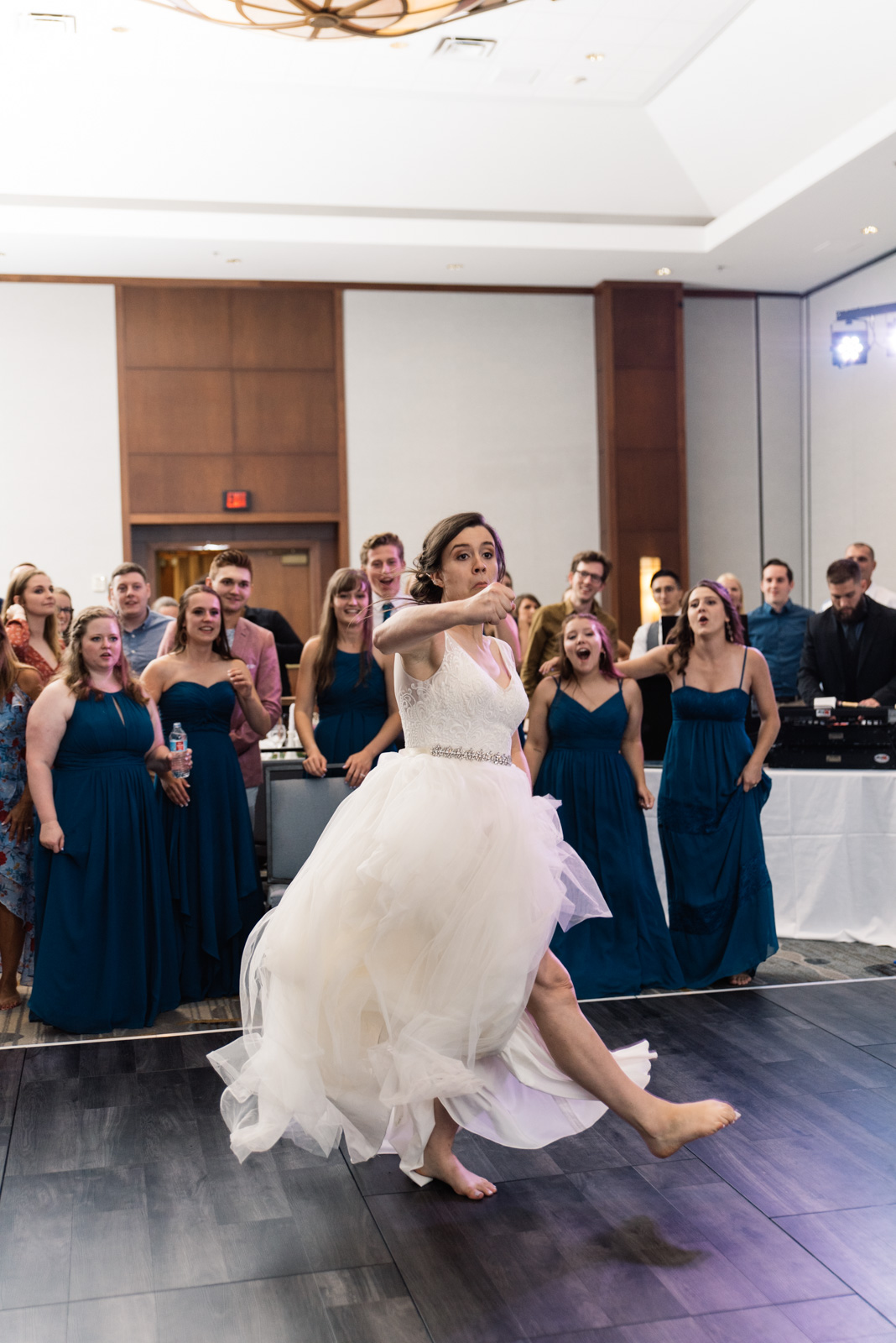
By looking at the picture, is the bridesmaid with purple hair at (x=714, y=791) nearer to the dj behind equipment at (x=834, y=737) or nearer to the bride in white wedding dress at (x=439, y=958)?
the dj behind equipment at (x=834, y=737)

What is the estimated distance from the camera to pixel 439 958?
8.08 ft

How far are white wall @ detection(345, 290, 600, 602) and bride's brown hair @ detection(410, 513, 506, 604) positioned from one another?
742 cm

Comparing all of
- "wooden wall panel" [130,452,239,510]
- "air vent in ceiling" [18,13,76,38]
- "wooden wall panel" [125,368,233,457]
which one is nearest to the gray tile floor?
"air vent in ceiling" [18,13,76,38]

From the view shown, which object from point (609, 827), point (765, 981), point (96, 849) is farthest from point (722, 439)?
point (96, 849)

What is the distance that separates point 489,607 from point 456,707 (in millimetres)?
374

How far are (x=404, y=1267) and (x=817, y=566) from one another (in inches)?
360

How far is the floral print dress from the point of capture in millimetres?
4426

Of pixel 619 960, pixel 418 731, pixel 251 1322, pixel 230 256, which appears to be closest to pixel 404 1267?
pixel 251 1322

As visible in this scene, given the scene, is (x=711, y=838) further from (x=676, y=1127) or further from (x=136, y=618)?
(x=136, y=618)

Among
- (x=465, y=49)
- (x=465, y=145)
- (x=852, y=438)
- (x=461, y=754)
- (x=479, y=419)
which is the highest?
(x=465, y=49)

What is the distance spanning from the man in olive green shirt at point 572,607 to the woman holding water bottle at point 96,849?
1805 mm

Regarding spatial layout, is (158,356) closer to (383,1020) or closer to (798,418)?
(798,418)

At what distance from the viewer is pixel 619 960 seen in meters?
4.41

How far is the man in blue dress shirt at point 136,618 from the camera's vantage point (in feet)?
18.0
